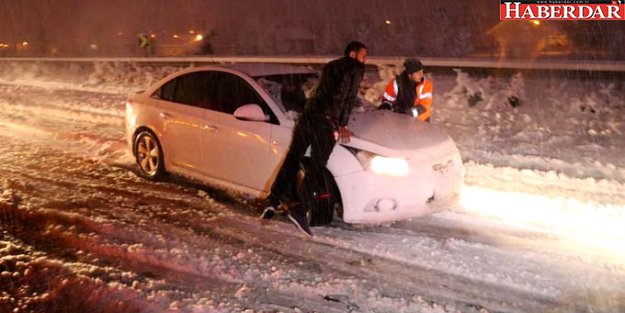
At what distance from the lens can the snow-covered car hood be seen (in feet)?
16.7

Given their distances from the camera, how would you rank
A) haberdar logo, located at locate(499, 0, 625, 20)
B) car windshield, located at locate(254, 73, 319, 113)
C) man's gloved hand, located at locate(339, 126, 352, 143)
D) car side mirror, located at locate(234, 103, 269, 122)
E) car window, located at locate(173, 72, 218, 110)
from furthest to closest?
haberdar logo, located at locate(499, 0, 625, 20) → car window, located at locate(173, 72, 218, 110) → car windshield, located at locate(254, 73, 319, 113) → car side mirror, located at locate(234, 103, 269, 122) → man's gloved hand, located at locate(339, 126, 352, 143)

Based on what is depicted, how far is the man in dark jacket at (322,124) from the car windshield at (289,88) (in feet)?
A: 1.71

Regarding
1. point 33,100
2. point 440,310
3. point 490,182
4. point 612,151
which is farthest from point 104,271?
point 33,100

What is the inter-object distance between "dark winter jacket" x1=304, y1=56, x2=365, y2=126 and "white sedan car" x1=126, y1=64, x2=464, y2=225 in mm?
353

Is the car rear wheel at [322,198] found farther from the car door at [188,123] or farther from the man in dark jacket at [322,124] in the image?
the car door at [188,123]

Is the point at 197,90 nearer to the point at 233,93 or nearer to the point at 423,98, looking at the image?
the point at 233,93

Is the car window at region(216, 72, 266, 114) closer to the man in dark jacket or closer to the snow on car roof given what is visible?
the snow on car roof

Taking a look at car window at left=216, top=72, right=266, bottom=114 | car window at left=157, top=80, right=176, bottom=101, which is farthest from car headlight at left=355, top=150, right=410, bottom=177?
car window at left=157, top=80, right=176, bottom=101

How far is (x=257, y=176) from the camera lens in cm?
567

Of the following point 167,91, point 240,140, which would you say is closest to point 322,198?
point 240,140

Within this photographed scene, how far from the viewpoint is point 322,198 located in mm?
5160

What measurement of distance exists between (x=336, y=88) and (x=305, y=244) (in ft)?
4.68

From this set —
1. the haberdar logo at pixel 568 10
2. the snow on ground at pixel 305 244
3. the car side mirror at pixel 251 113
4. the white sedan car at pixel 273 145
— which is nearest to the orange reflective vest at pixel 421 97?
the white sedan car at pixel 273 145

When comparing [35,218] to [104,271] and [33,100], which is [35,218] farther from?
[33,100]
